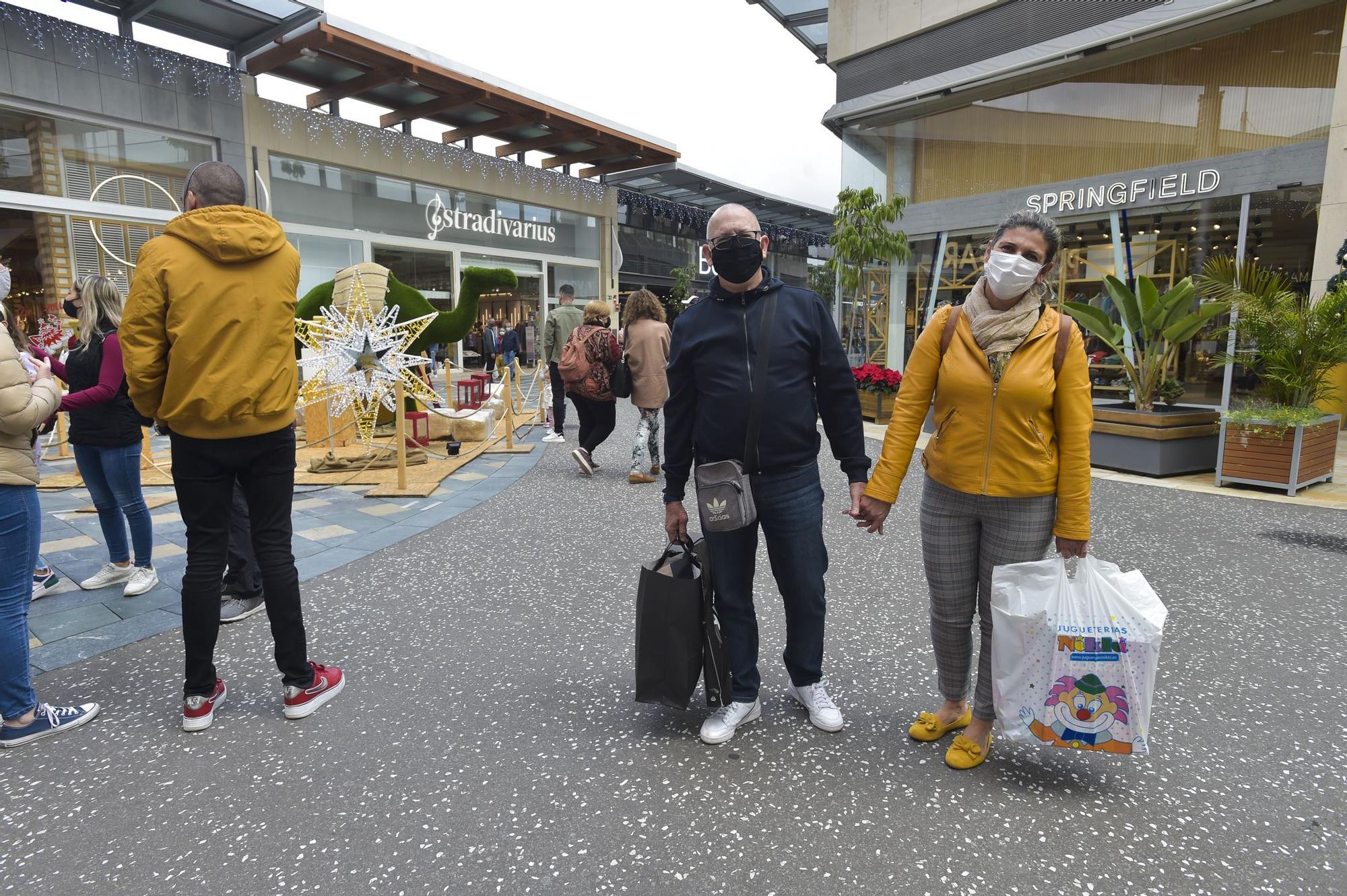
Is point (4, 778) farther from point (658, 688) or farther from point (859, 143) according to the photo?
point (859, 143)

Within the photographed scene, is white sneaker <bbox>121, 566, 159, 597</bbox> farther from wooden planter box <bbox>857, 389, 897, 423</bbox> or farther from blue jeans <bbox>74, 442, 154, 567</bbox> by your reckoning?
wooden planter box <bbox>857, 389, 897, 423</bbox>

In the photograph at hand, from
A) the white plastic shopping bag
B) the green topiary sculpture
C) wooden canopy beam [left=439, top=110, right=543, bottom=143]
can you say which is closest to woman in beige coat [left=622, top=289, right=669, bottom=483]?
the green topiary sculpture

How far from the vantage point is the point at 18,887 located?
2000 millimetres

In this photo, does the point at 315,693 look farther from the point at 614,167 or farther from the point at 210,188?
the point at 614,167

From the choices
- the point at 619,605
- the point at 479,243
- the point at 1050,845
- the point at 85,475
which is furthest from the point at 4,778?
the point at 479,243

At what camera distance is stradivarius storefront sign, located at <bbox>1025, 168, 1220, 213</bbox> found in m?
11.2

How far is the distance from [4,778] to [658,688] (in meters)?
2.15

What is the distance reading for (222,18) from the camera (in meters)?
15.1

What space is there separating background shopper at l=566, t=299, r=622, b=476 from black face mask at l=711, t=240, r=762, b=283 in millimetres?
4764

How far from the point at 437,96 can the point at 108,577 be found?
18.6m

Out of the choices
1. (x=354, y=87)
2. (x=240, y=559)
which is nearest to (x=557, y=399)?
(x=240, y=559)

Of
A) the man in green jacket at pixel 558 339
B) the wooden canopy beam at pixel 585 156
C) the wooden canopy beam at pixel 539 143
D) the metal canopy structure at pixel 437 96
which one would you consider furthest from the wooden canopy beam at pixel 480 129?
the man in green jacket at pixel 558 339

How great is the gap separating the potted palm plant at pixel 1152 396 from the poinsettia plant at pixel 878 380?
342 centimetres

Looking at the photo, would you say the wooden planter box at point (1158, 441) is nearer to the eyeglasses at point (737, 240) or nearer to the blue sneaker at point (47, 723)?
the eyeglasses at point (737, 240)
